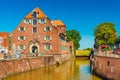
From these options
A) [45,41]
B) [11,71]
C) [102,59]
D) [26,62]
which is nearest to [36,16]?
[45,41]

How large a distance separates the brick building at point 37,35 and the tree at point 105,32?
2334 centimetres

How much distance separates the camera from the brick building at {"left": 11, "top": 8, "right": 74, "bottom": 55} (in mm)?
62188

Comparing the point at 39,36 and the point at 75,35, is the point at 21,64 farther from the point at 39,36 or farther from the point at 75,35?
the point at 75,35

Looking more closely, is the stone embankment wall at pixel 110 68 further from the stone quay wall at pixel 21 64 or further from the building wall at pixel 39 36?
the building wall at pixel 39 36

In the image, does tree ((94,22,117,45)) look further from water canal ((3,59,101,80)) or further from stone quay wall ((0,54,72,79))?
water canal ((3,59,101,80))

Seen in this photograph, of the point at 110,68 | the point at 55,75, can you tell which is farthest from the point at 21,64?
the point at 110,68

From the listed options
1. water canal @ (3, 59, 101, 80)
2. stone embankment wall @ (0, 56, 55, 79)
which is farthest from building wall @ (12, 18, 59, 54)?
water canal @ (3, 59, 101, 80)

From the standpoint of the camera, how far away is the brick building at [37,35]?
204 ft

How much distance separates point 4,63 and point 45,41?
30007mm

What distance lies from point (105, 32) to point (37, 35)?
27.5 metres

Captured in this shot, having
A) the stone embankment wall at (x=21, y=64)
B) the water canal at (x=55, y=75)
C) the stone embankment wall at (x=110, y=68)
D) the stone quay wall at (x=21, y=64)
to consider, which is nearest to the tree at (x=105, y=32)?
the stone quay wall at (x=21, y=64)

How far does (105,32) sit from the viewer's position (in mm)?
82375

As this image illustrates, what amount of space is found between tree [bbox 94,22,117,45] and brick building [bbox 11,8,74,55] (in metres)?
23.3

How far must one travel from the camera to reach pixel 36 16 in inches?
2452
